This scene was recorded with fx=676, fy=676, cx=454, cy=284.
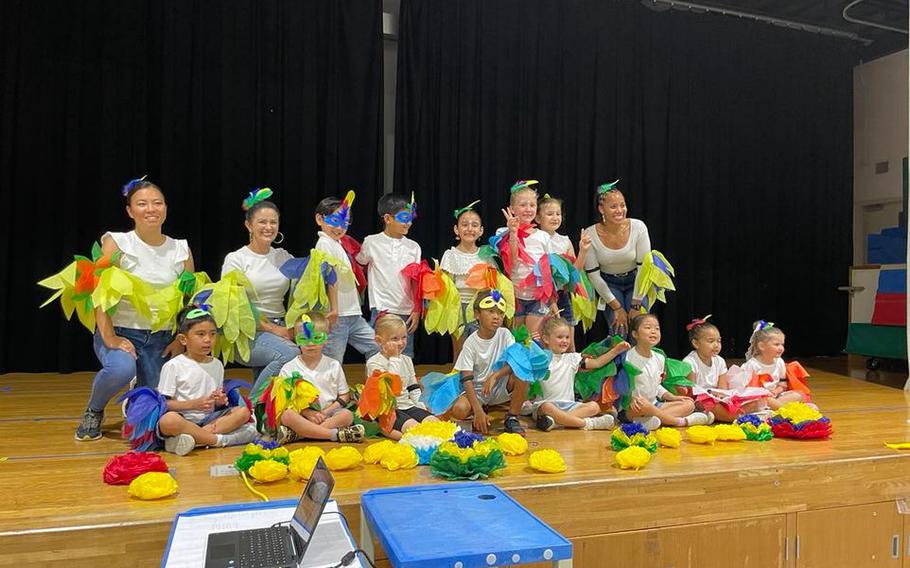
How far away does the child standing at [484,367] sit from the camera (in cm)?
333

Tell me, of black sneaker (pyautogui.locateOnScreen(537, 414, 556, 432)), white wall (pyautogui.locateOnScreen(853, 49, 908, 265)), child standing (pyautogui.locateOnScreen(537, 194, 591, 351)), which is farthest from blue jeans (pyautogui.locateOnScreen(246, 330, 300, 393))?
white wall (pyautogui.locateOnScreen(853, 49, 908, 265))

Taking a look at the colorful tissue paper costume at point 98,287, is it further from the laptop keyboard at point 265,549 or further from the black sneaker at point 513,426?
the laptop keyboard at point 265,549

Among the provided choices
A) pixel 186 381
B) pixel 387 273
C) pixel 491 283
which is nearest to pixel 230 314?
pixel 186 381

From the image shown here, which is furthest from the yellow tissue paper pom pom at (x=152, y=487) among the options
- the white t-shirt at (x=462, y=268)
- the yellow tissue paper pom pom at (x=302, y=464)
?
the white t-shirt at (x=462, y=268)

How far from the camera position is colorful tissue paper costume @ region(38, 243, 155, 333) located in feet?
9.80

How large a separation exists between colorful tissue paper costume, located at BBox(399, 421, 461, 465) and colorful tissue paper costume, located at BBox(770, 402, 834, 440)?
64.0 inches

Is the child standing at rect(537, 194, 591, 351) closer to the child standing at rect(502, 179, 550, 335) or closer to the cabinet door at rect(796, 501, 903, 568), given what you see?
the child standing at rect(502, 179, 550, 335)

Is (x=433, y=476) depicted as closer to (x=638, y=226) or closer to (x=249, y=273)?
(x=249, y=273)

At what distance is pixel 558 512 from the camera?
2359 mm

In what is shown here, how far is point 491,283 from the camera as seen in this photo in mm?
3688

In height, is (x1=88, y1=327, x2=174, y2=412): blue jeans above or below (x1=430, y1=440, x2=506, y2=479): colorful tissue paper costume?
above

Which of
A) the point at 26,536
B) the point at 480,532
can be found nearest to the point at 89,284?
the point at 26,536

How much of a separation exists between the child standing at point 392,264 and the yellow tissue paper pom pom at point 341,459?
4.05 ft

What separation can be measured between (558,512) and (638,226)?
7.28 feet
